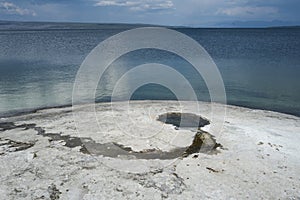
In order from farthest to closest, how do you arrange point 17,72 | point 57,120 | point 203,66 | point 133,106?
1. point 203,66
2. point 17,72
3. point 133,106
4. point 57,120

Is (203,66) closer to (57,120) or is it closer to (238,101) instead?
(238,101)

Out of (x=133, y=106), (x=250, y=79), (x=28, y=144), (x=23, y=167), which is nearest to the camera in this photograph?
(x=23, y=167)

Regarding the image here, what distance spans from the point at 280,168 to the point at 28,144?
26.8 ft

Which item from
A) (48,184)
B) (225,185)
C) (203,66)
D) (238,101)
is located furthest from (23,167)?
(203,66)

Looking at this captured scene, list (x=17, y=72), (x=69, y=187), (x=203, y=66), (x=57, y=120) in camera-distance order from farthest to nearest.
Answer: (x=203, y=66)
(x=17, y=72)
(x=57, y=120)
(x=69, y=187)

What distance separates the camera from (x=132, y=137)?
11.0m

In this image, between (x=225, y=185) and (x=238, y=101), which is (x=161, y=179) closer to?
(x=225, y=185)

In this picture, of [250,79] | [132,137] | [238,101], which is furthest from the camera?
[250,79]

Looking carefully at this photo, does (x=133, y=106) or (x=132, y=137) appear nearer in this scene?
(x=132, y=137)

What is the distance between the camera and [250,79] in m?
26.1

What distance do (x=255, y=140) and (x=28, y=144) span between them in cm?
803

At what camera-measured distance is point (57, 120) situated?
1302cm

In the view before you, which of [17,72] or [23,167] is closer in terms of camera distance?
[23,167]

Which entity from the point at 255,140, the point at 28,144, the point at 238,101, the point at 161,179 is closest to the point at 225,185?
the point at 161,179
